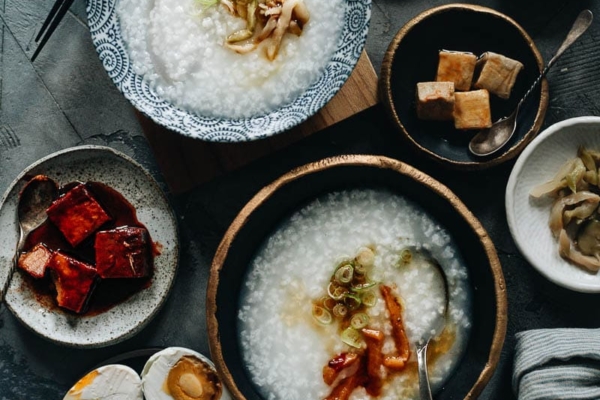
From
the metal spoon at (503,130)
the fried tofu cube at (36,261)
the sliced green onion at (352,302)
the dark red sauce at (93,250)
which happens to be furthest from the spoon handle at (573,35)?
the fried tofu cube at (36,261)

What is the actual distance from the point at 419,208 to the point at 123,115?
1.13m

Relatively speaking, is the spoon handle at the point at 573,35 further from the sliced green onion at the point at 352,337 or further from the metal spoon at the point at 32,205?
the metal spoon at the point at 32,205

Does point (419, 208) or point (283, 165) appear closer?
point (419, 208)

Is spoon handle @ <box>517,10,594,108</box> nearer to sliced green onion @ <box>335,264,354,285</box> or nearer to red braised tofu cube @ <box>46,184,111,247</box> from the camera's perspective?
sliced green onion @ <box>335,264,354,285</box>

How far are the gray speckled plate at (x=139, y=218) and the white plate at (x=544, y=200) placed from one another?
4.00 ft

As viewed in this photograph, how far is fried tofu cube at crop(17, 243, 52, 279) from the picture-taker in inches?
103

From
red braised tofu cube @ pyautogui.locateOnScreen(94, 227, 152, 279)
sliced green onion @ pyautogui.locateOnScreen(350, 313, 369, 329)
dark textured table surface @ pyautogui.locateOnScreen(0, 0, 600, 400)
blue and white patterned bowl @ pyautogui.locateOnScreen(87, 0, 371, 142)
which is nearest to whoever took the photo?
blue and white patterned bowl @ pyautogui.locateOnScreen(87, 0, 371, 142)

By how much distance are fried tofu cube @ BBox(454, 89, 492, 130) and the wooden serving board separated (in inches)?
12.1

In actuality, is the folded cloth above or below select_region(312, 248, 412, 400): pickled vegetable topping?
below

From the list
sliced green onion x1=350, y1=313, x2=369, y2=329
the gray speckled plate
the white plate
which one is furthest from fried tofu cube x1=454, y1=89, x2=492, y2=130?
the gray speckled plate

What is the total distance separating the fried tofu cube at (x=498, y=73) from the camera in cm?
266

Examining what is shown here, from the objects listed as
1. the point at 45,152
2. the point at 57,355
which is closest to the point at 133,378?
the point at 57,355

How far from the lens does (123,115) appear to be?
2.76 meters

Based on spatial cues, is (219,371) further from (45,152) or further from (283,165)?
(45,152)
